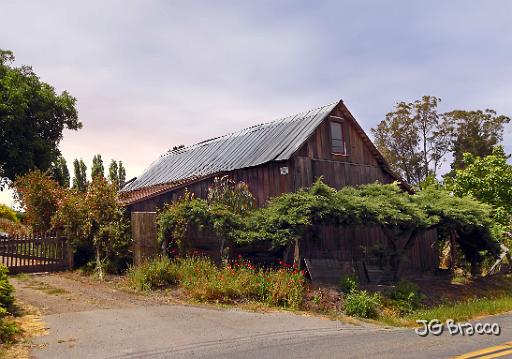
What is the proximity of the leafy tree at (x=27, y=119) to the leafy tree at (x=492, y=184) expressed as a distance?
26337 mm

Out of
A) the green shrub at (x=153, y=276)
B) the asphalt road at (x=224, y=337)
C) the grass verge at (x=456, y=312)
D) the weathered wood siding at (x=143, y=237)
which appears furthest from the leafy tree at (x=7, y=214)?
the grass verge at (x=456, y=312)

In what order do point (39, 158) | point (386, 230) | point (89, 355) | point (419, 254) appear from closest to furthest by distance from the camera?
point (89, 355) < point (386, 230) < point (419, 254) < point (39, 158)

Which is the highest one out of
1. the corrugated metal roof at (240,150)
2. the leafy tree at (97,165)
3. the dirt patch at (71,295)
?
the leafy tree at (97,165)

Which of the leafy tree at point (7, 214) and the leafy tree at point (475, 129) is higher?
the leafy tree at point (475, 129)

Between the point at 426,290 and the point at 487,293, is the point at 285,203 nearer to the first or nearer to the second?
the point at 426,290

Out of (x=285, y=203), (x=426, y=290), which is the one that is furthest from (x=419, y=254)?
(x=285, y=203)

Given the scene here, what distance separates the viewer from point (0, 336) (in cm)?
747

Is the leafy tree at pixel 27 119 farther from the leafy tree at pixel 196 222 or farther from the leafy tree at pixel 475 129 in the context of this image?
the leafy tree at pixel 475 129

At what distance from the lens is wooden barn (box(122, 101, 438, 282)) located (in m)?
17.4

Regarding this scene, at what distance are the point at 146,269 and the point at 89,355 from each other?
5.95 meters

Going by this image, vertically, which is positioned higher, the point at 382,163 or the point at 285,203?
the point at 382,163

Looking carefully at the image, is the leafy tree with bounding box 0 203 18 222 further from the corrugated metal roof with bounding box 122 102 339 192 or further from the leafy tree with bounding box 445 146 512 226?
the leafy tree with bounding box 445 146 512 226

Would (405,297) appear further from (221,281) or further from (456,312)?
(221,281)

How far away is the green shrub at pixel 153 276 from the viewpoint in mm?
12852
